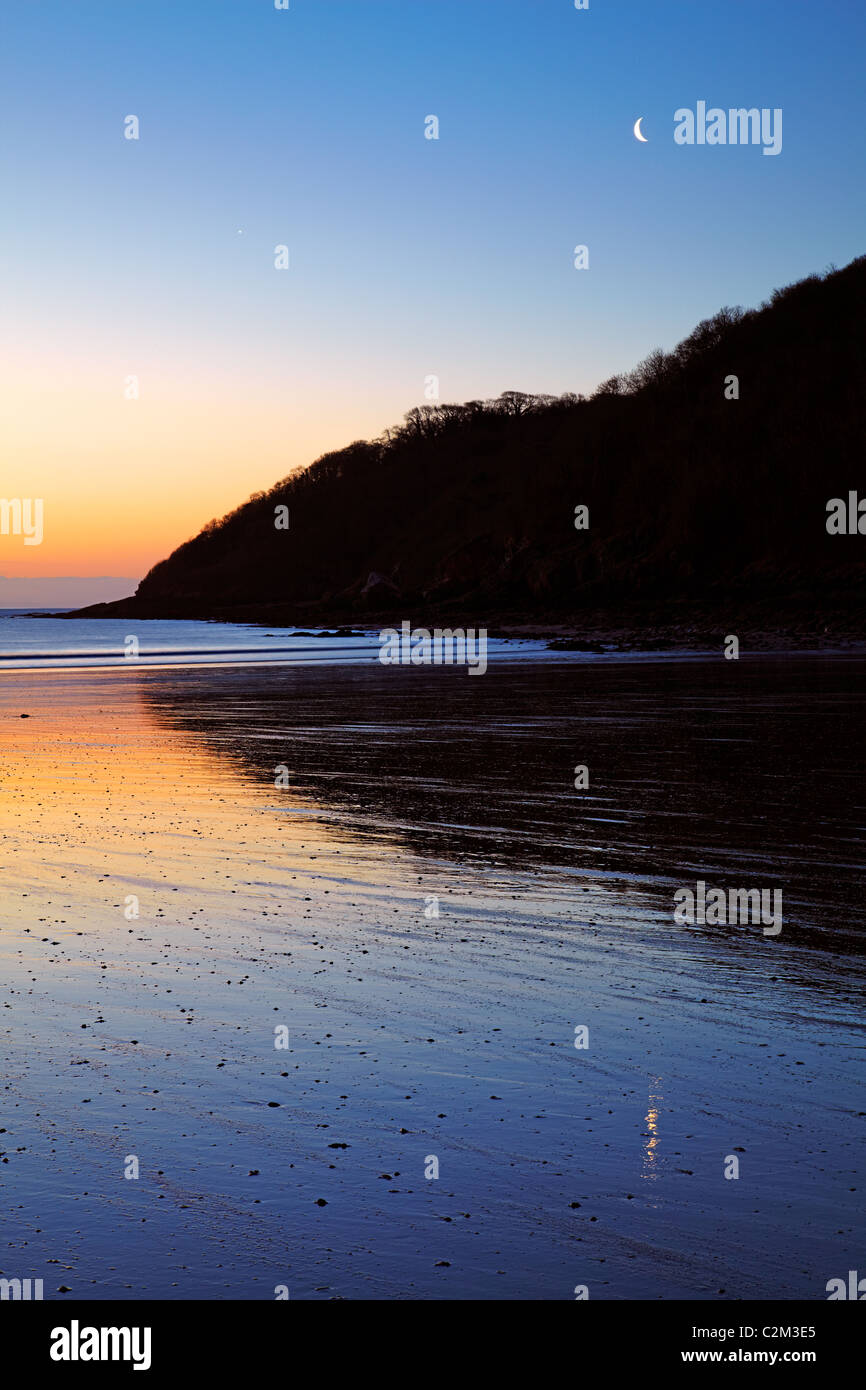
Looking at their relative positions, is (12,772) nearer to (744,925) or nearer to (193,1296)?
(744,925)

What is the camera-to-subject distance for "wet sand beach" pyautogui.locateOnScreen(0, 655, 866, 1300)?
428cm

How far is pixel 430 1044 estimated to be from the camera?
249 inches

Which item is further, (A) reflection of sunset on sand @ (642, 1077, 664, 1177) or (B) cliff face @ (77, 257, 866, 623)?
(B) cliff face @ (77, 257, 866, 623)

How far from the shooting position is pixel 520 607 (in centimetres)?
10756

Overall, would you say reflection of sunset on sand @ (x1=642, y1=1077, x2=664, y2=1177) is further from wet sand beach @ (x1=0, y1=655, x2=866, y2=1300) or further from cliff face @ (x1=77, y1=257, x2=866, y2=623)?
cliff face @ (x1=77, y1=257, x2=866, y2=623)

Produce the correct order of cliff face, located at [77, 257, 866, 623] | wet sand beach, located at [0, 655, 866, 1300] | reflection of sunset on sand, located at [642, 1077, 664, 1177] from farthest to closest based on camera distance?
cliff face, located at [77, 257, 866, 623] < reflection of sunset on sand, located at [642, 1077, 664, 1177] < wet sand beach, located at [0, 655, 866, 1300]

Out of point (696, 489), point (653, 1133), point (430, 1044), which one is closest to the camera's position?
point (653, 1133)

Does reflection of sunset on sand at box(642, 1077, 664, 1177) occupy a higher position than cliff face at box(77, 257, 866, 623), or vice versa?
cliff face at box(77, 257, 866, 623)

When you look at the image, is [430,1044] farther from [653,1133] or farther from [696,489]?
[696,489]

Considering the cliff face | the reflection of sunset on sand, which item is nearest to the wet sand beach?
the reflection of sunset on sand

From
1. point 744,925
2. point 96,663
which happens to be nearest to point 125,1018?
point 744,925

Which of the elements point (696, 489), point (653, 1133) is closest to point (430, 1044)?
A: point (653, 1133)

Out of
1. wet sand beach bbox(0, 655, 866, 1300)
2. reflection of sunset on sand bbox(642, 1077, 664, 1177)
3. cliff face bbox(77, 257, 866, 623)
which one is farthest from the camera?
cliff face bbox(77, 257, 866, 623)
